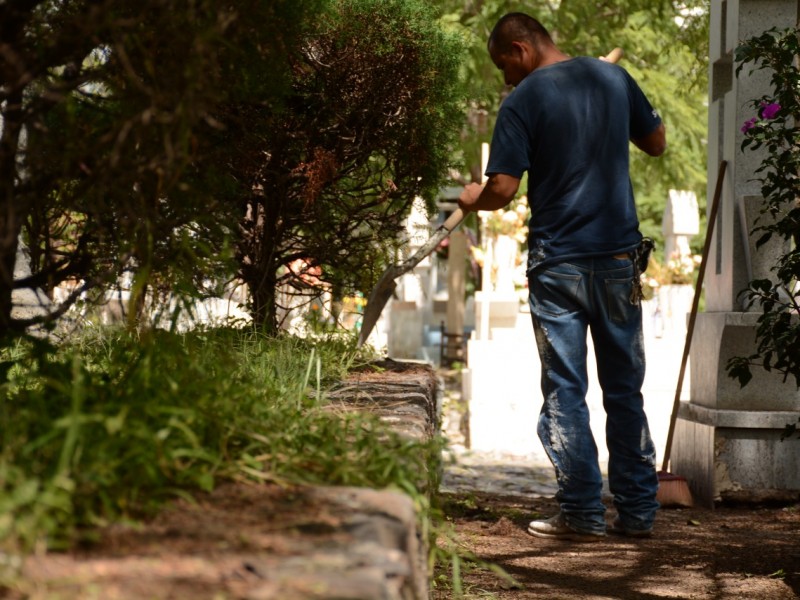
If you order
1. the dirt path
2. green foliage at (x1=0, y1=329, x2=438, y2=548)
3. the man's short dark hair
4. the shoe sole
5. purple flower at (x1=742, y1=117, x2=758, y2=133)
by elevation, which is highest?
the man's short dark hair

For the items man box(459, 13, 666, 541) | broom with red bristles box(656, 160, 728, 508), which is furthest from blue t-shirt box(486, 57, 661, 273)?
broom with red bristles box(656, 160, 728, 508)

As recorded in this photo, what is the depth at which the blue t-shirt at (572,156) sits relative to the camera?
185 inches

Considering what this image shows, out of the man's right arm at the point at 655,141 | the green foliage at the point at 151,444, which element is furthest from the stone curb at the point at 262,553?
the man's right arm at the point at 655,141

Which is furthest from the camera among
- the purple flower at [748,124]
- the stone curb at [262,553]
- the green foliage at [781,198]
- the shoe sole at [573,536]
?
the purple flower at [748,124]

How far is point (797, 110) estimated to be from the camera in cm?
489

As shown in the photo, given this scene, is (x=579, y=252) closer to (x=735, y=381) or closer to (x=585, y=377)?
A: (x=585, y=377)

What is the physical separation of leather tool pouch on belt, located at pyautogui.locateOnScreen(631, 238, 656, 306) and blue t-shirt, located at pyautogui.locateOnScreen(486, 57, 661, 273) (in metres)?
0.05

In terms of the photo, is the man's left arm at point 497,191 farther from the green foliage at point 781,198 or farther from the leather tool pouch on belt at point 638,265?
the green foliage at point 781,198

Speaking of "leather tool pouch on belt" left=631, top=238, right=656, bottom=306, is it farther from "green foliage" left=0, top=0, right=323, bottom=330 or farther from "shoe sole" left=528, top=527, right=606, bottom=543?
"green foliage" left=0, top=0, right=323, bottom=330

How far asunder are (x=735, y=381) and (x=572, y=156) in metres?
2.39

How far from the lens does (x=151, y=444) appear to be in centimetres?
215

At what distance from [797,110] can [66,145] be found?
3520 mm

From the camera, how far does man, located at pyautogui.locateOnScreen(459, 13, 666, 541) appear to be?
4691mm

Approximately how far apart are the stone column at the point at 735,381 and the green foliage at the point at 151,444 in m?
3.72
